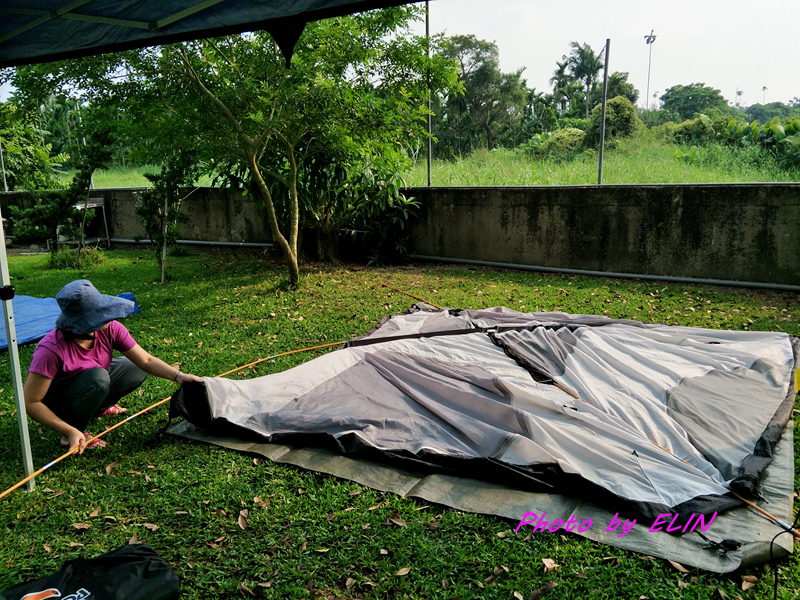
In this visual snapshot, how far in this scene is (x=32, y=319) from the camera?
6.18 meters

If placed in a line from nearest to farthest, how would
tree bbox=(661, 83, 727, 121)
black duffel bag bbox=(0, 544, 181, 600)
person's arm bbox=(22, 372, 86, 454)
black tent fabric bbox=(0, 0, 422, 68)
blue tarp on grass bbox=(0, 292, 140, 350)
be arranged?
black duffel bag bbox=(0, 544, 181, 600)
black tent fabric bbox=(0, 0, 422, 68)
person's arm bbox=(22, 372, 86, 454)
blue tarp on grass bbox=(0, 292, 140, 350)
tree bbox=(661, 83, 727, 121)

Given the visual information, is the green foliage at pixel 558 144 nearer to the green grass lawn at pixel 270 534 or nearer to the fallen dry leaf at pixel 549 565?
the green grass lawn at pixel 270 534

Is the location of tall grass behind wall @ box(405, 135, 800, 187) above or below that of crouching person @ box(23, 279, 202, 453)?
above

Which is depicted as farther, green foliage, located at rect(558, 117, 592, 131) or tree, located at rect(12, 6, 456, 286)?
green foliage, located at rect(558, 117, 592, 131)

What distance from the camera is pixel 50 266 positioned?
989 centimetres

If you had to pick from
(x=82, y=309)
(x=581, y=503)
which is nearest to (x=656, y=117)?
(x=581, y=503)

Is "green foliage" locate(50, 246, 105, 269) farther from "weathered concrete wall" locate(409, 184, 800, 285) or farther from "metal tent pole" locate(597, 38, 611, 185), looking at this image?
"metal tent pole" locate(597, 38, 611, 185)

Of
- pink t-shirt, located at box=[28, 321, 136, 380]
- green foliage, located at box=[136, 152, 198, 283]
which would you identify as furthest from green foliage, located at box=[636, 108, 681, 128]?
pink t-shirt, located at box=[28, 321, 136, 380]

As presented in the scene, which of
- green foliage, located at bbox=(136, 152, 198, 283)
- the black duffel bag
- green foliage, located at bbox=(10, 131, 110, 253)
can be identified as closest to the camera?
the black duffel bag

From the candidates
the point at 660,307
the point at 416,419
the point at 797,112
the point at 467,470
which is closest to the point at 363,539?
the point at 467,470

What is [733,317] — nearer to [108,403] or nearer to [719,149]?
[719,149]

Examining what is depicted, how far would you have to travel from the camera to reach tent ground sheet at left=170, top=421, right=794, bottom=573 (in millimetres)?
2457

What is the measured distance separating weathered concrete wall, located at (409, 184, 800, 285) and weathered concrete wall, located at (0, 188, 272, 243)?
3294mm

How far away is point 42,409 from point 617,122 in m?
8.33
